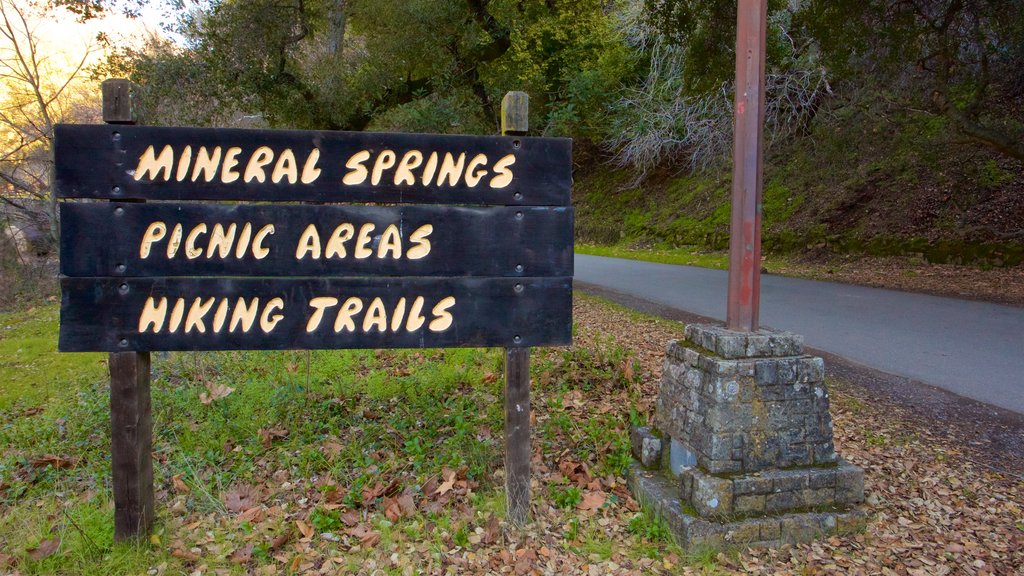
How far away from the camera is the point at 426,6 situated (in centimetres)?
1110

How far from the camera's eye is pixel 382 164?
10.8 ft

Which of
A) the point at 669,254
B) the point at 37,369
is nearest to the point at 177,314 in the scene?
the point at 37,369

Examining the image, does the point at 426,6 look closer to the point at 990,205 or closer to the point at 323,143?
the point at 323,143

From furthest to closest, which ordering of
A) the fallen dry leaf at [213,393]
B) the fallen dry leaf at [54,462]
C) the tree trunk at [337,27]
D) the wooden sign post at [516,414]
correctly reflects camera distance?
the tree trunk at [337,27]
the fallen dry leaf at [213,393]
the fallen dry leaf at [54,462]
the wooden sign post at [516,414]

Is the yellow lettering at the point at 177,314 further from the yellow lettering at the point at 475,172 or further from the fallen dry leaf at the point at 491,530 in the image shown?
the fallen dry leaf at the point at 491,530

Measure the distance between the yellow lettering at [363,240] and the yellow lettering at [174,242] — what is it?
85cm

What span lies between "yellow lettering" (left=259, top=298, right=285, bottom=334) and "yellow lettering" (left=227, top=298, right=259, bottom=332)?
0.04m

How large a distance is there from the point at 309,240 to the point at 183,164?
697 millimetres

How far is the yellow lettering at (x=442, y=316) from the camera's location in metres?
3.37

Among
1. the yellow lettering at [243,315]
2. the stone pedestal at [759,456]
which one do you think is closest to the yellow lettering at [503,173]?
the yellow lettering at [243,315]

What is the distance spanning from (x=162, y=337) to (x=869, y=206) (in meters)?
16.5

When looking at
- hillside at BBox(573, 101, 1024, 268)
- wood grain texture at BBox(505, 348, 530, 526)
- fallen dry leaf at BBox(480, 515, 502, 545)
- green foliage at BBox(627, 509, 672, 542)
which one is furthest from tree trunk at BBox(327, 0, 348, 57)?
green foliage at BBox(627, 509, 672, 542)

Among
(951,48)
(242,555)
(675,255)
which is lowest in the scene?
(242,555)

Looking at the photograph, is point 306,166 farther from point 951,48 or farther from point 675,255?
point 675,255
